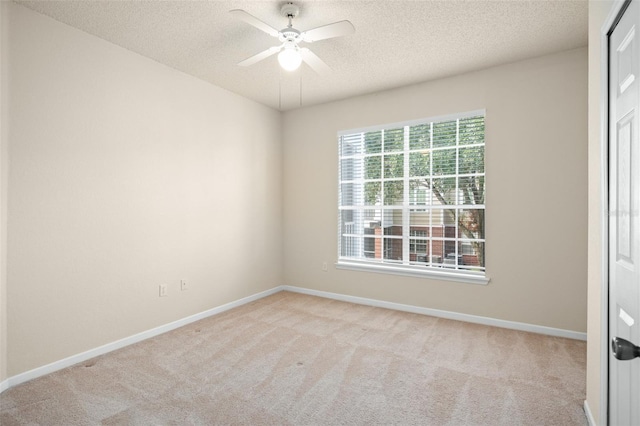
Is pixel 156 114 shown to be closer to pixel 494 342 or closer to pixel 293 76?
pixel 293 76

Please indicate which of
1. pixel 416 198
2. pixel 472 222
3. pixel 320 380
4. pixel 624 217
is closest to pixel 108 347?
pixel 320 380

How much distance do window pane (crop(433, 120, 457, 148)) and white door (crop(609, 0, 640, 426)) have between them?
2334mm

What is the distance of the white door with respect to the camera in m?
1.16

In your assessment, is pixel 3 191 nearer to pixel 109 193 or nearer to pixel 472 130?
pixel 109 193

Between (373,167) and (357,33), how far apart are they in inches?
74.8

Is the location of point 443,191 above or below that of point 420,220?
above

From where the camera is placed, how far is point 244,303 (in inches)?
175

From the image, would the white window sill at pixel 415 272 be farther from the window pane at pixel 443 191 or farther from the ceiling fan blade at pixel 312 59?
the ceiling fan blade at pixel 312 59

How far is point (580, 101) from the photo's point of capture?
312cm

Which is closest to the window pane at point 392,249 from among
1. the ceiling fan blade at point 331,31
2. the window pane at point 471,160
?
the window pane at point 471,160

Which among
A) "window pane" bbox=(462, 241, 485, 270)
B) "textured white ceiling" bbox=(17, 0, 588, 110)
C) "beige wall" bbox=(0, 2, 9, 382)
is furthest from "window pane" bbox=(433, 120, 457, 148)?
"beige wall" bbox=(0, 2, 9, 382)

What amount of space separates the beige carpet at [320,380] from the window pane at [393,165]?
185 cm

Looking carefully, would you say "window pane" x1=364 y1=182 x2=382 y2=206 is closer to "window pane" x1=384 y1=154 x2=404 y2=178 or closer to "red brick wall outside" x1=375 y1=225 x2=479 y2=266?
"window pane" x1=384 y1=154 x2=404 y2=178

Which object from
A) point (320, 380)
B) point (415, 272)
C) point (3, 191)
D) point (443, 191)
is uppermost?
point (443, 191)
